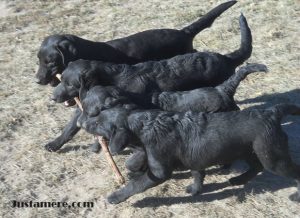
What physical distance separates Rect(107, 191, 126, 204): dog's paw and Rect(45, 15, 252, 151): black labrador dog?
1.14 metres

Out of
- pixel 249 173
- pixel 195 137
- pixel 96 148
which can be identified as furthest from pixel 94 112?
pixel 249 173

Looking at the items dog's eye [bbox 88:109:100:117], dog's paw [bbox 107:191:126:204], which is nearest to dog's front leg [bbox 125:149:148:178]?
dog's paw [bbox 107:191:126:204]

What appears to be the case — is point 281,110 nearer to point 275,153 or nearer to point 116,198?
point 275,153

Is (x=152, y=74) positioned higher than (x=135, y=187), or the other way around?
(x=152, y=74)

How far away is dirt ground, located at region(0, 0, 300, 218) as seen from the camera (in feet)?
17.6

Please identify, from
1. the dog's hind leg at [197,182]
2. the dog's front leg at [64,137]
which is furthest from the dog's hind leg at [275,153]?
the dog's front leg at [64,137]

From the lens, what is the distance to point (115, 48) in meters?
6.57

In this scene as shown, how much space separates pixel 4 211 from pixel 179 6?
5.70 metres

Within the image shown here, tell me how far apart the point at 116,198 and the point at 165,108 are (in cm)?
100

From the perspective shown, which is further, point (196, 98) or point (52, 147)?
point (52, 147)

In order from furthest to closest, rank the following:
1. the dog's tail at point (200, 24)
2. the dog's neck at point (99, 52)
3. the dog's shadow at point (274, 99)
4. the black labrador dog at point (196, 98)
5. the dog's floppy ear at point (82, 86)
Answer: the dog's shadow at point (274, 99), the dog's tail at point (200, 24), the dog's neck at point (99, 52), the dog's floppy ear at point (82, 86), the black labrador dog at point (196, 98)

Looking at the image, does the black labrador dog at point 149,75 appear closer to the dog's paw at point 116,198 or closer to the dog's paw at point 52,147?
the dog's paw at point 52,147

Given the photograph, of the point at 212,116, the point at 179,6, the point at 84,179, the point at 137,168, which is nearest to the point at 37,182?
the point at 84,179

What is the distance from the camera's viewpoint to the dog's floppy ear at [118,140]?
4758mm
